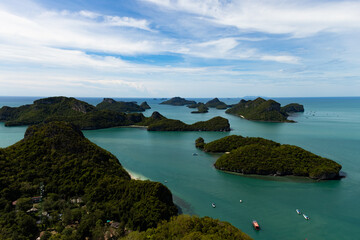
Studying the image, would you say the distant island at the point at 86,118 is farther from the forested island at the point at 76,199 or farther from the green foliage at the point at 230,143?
the forested island at the point at 76,199

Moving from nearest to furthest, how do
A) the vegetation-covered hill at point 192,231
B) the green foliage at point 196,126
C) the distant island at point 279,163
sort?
the vegetation-covered hill at point 192,231 → the distant island at point 279,163 → the green foliage at point 196,126

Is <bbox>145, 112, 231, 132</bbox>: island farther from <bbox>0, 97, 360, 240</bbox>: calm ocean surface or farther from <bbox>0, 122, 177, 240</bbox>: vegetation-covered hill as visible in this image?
<bbox>0, 122, 177, 240</bbox>: vegetation-covered hill

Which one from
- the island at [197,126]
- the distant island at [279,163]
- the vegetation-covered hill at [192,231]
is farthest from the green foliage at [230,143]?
the island at [197,126]

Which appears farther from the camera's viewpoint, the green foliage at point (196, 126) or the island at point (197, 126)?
the green foliage at point (196, 126)

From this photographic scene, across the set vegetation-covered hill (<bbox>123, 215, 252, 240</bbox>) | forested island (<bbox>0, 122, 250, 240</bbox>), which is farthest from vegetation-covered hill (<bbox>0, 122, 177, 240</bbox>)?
vegetation-covered hill (<bbox>123, 215, 252, 240</bbox>)

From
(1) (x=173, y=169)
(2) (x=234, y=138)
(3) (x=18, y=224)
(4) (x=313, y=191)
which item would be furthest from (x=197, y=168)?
(3) (x=18, y=224)

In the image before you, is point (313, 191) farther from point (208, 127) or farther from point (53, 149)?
point (208, 127)

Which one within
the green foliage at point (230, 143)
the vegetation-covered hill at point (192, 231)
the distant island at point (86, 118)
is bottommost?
the vegetation-covered hill at point (192, 231)
